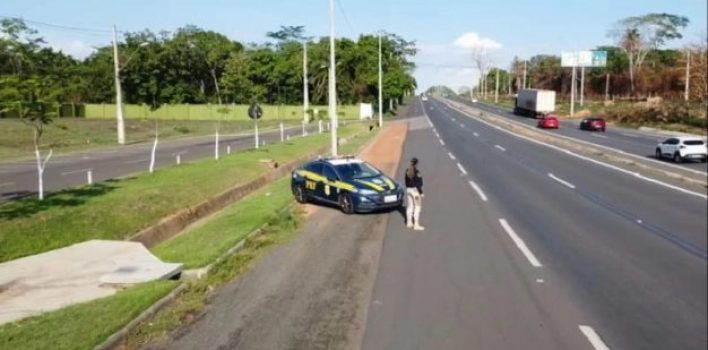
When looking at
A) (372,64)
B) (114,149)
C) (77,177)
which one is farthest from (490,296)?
(372,64)

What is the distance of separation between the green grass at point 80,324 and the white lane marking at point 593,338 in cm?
640

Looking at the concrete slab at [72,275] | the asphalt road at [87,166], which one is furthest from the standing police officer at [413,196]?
the asphalt road at [87,166]

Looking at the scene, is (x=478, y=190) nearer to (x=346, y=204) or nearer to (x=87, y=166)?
(x=346, y=204)

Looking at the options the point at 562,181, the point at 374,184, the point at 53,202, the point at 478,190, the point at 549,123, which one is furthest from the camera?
the point at 549,123

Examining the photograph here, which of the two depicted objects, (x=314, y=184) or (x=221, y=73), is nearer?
(x=314, y=184)

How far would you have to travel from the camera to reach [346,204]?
19875mm

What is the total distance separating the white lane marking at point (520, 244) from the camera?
12.7 metres

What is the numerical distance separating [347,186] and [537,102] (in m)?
70.3

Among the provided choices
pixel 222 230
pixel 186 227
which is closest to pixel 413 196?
pixel 222 230

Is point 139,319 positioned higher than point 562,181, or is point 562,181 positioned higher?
point 562,181

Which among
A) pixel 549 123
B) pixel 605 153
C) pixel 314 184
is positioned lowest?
pixel 314 184

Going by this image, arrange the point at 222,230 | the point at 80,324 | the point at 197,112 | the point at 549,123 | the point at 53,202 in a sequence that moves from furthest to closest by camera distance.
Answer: the point at 197,112 < the point at 549,123 < the point at 53,202 < the point at 222,230 < the point at 80,324

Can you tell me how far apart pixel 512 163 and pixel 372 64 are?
74.2 metres

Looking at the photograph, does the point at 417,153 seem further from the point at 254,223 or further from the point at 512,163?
the point at 254,223
